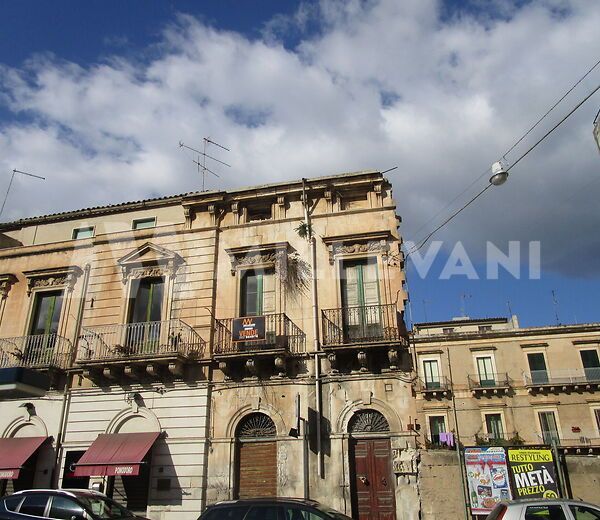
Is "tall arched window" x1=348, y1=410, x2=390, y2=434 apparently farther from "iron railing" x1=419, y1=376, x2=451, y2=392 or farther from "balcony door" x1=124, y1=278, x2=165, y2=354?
"iron railing" x1=419, y1=376, x2=451, y2=392

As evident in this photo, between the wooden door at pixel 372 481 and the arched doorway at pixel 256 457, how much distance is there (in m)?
2.38

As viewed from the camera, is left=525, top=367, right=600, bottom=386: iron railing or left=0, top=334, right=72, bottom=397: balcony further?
left=525, top=367, right=600, bottom=386: iron railing

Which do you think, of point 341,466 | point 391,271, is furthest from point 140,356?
Answer: point 391,271

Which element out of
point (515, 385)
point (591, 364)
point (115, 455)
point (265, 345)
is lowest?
point (115, 455)

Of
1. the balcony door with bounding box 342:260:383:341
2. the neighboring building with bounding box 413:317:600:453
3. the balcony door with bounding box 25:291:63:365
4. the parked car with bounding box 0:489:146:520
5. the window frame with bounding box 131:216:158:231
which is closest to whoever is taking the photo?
the parked car with bounding box 0:489:146:520

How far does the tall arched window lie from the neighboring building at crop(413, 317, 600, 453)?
2305 centimetres

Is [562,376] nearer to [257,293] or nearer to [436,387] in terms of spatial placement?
[436,387]

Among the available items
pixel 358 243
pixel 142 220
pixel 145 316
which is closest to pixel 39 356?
pixel 145 316

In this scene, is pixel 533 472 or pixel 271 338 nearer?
pixel 533 472

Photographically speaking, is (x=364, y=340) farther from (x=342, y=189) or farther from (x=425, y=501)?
(x=342, y=189)

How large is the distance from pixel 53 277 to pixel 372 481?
13805mm

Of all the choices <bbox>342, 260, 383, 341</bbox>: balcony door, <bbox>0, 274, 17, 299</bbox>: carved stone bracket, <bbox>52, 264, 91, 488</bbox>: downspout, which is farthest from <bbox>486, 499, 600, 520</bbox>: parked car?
<bbox>0, 274, 17, 299</bbox>: carved stone bracket

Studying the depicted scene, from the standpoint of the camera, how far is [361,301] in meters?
15.8

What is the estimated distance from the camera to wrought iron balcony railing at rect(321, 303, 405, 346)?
14.6m
